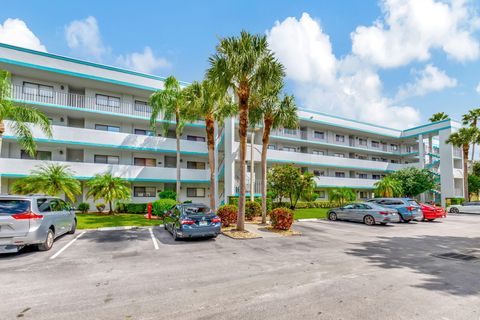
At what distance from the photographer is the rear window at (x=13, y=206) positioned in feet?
25.9

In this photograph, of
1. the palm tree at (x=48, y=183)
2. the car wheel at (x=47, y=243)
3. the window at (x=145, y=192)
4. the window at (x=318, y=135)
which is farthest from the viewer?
the window at (x=318, y=135)

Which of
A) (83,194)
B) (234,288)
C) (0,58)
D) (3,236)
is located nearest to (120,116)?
(83,194)

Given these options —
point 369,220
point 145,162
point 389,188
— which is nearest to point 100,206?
point 145,162

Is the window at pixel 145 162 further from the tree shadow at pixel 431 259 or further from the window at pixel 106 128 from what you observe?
the tree shadow at pixel 431 259

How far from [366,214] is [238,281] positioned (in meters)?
14.3

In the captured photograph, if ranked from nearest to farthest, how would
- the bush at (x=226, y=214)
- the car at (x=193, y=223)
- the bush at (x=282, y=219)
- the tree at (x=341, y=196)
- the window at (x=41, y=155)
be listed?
the car at (x=193, y=223) → the bush at (x=282, y=219) → the bush at (x=226, y=214) → the window at (x=41, y=155) → the tree at (x=341, y=196)

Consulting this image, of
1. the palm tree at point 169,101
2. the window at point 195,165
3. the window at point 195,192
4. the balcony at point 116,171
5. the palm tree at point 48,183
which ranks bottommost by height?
the window at point 195,192

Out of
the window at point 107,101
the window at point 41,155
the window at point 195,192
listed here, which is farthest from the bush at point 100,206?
the window at point 107,101

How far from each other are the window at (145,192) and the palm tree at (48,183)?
5.62 m

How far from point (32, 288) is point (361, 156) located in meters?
39.6

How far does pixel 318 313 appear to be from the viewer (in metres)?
4.42

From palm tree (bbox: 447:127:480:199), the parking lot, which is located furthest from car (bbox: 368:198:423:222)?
palm tree (bbox: 447:127:480:199)

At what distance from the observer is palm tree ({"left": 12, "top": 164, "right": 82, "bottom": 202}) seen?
54.7 feet

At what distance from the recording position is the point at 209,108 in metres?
15.2
